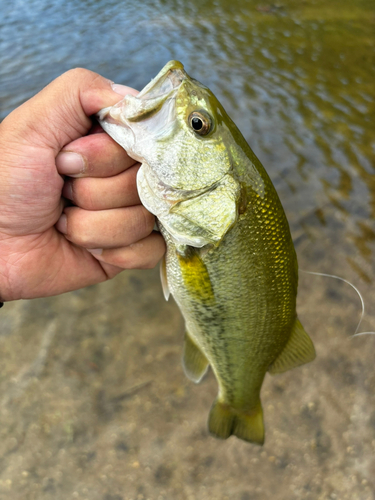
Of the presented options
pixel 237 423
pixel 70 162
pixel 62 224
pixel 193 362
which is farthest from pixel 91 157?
pixel 237 423

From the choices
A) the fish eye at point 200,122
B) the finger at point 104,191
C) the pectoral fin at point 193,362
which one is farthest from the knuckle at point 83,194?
the pectoral fin at point 193,362

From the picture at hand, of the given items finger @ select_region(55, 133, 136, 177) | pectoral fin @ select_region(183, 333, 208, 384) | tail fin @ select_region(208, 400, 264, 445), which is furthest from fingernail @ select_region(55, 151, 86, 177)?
tail fin @ select_region(208, 400, 264, 445)

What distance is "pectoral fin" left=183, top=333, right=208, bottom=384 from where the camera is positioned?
92.5 inches

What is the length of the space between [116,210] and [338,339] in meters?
2.61

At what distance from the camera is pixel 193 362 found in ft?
7.75

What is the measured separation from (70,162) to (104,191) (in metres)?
0.20

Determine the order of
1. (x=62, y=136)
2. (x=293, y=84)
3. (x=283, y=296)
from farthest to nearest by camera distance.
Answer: (x=293, y=84) → (x=283, y=296) → (x=62, y=136)

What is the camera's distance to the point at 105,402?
9.37ft

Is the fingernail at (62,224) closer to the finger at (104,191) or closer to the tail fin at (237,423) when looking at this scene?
the finger at (104,191)

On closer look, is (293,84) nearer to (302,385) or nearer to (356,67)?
(356,67)

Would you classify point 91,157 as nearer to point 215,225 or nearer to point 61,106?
point 61,106

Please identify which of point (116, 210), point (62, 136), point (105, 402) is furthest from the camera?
point (105, 402)

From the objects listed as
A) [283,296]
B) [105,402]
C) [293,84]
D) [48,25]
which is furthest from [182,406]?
[48,25]

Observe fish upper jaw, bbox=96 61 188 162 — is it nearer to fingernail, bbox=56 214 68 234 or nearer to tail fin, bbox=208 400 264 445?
fingernail, bbox=56 214 68 234
